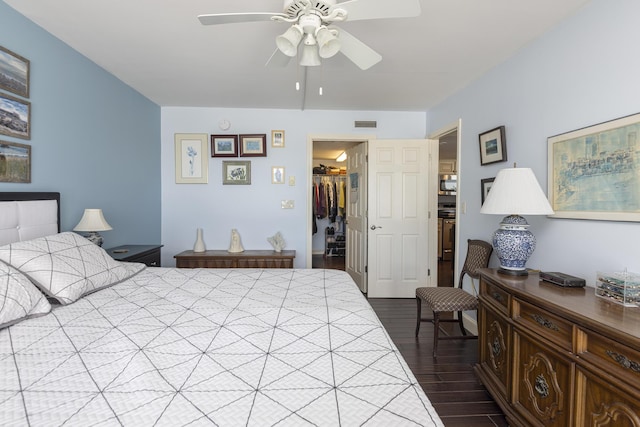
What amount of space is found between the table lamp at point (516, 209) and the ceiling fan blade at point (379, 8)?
3.62ft

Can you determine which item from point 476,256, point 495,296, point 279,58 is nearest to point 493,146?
point 476,256

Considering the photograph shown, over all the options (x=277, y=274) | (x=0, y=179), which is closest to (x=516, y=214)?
(x=277, y=274)

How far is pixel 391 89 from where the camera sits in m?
3.15

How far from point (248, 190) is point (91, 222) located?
182cm

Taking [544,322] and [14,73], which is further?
[14,73]

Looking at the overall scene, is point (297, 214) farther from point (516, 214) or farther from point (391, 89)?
point (516, 214)

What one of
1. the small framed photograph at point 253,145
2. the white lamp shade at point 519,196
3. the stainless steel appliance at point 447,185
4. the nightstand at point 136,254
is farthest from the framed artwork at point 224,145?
the stainless steel appliance at point 447,185

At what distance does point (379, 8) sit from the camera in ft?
4.64

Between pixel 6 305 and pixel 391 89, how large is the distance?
327cm

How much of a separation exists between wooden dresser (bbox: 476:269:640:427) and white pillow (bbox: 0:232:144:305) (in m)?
2.28

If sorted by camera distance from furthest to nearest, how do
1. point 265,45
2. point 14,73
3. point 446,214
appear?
point 446,214 < point 265,45 < point 14,73

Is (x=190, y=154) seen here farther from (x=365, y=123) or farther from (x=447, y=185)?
(x=447, y=185)

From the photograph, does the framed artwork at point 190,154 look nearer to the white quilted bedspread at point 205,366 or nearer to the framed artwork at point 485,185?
the white quilted bedspread at point 205,366

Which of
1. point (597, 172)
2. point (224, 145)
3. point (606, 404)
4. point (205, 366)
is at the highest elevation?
point (224, 145)
